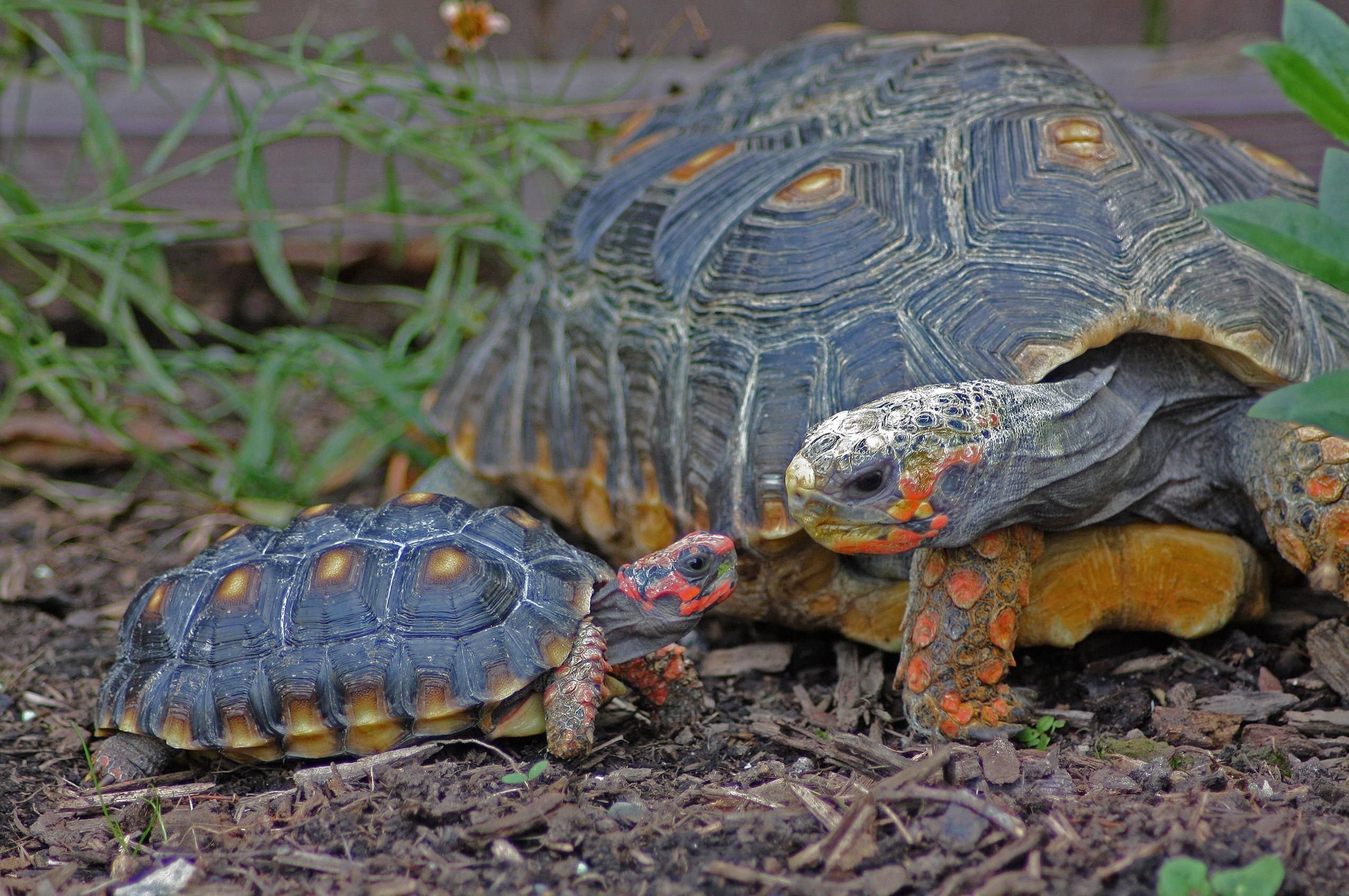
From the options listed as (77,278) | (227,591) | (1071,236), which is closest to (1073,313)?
(1071,236)

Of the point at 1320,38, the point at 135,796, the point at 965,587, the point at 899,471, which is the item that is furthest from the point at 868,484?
the point at 135,796

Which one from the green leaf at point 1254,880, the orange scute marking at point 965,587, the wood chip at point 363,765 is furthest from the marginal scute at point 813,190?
the green leaf at point 1254,880

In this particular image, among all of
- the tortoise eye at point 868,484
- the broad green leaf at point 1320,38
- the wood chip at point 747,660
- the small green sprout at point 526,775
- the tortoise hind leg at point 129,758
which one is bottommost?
the wood chip at point 747,660

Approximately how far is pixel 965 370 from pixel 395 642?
54.6 inches

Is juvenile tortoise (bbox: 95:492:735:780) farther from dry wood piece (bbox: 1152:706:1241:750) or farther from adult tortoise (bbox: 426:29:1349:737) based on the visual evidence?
dry wood piece (bbox: 1152:706:1241:750)

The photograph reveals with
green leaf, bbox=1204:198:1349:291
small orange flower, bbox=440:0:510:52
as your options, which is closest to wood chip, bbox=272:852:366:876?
green leaf, bbox=1204:198:1349:291

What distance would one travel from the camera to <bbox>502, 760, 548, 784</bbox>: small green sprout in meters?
2.31

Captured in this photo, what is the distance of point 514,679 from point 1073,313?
1.46 m

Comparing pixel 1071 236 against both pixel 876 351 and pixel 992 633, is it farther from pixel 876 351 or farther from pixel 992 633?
pixel 992 633

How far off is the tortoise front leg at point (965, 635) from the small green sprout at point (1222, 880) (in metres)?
0.76

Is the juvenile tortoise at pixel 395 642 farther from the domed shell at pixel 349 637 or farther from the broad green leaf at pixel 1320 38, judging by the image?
the broad green leaf at pixel 1320 38

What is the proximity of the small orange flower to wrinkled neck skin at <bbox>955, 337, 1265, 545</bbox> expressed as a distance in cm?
254

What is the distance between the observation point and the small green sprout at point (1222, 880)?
1689 mm

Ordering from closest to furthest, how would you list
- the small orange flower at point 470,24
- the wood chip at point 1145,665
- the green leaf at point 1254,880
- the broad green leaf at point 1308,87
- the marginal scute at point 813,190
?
the green leaf at point 1254,880 < the broad green leaf at point 1308,87 < the wood chip at point 1145,665 < the marginal scute at point 813,190 < the small orange flower at point 470,24
